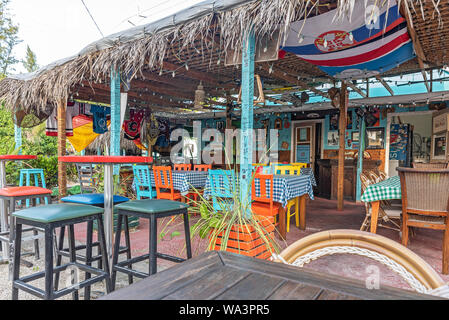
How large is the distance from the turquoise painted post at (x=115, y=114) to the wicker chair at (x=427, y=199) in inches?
148

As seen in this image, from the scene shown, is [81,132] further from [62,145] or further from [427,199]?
[427,199]

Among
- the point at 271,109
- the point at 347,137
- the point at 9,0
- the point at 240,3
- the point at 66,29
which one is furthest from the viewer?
the point at 66,29

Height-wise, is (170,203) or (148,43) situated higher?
(148,43)

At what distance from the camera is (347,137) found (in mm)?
7363

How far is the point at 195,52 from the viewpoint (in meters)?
3.87

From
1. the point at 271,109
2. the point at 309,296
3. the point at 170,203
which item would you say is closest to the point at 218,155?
the point at 271,109

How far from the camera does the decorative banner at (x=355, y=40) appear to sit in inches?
106

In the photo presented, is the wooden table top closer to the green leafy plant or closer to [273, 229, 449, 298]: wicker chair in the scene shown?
the green leafy plant

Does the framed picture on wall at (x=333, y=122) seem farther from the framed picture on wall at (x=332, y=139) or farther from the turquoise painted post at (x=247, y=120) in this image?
the turquoise painted post at (x=247, y=120)

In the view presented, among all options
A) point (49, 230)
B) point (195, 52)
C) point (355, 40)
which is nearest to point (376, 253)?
point (49, 230)

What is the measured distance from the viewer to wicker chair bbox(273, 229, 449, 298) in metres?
0.86

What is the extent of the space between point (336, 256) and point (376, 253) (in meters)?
2.30
